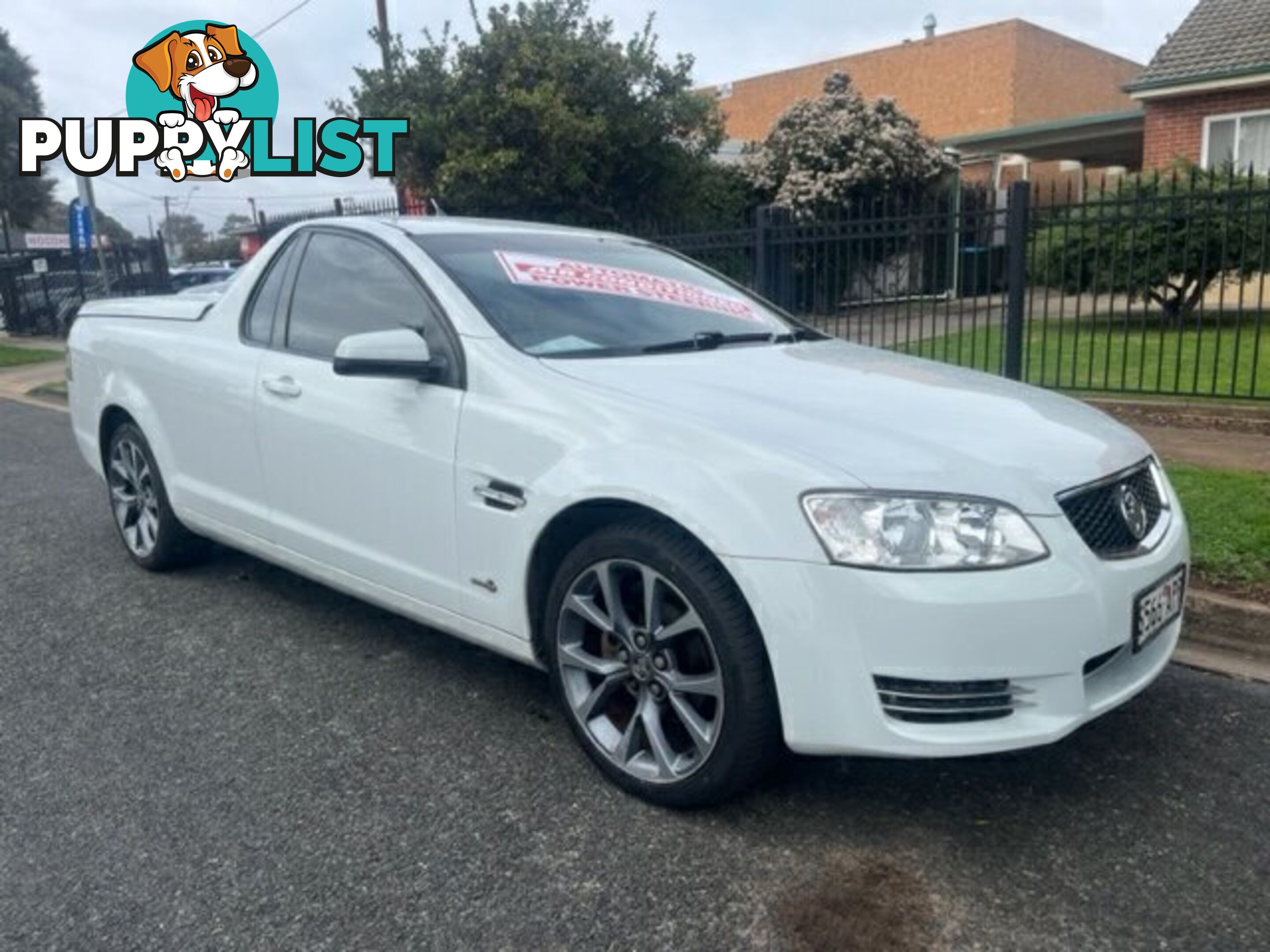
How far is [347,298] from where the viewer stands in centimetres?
397

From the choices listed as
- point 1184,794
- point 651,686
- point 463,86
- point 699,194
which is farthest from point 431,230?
point 699,194

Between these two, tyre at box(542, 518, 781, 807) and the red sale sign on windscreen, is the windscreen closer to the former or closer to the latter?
the red sale sign on windscreen

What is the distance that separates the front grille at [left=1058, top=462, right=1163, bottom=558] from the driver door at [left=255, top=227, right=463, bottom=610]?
5.77 ft

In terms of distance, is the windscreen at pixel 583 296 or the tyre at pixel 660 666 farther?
the windscreen at pixel 583 296

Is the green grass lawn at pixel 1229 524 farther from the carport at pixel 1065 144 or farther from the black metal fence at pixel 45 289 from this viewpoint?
the black metal fence at pixel 45 289

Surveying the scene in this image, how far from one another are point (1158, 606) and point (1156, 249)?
366 inches

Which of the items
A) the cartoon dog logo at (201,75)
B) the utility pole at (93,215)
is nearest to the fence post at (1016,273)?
the utility pole at (93,215)

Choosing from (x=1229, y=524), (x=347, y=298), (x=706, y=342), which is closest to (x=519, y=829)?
(x=706, y=342)

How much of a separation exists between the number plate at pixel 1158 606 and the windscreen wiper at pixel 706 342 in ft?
5.10

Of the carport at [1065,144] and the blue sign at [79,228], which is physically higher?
the carport at [1065,144]

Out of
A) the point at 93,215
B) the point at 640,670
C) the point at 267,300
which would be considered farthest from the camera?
the point at 93,215

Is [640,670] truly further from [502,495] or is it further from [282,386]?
[282,386]

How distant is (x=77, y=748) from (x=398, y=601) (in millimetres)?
1065

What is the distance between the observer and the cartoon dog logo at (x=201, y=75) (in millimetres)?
17438
